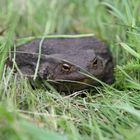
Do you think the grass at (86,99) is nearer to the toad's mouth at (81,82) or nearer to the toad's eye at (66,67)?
the toad's mouth at (81,82)

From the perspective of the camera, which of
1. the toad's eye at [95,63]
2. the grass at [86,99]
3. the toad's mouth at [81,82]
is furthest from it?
the toad's eye at [95,63]

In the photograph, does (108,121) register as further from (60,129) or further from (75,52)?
(75,52)

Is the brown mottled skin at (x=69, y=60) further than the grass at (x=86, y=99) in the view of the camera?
Yes

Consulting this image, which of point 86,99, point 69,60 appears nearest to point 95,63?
point 69,60

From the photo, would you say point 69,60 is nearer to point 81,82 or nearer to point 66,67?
point 66,67

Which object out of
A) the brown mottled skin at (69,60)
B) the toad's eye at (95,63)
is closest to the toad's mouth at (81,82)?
the brown mottled skin at (69,60)

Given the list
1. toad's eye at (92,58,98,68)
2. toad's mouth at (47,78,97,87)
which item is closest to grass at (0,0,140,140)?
toad's mouth at (47,78,97,87)

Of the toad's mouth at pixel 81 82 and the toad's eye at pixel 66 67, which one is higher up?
the toad's eye at pixel 66 67

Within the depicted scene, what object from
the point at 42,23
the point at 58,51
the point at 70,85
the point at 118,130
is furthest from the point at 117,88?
the point at 42,23
